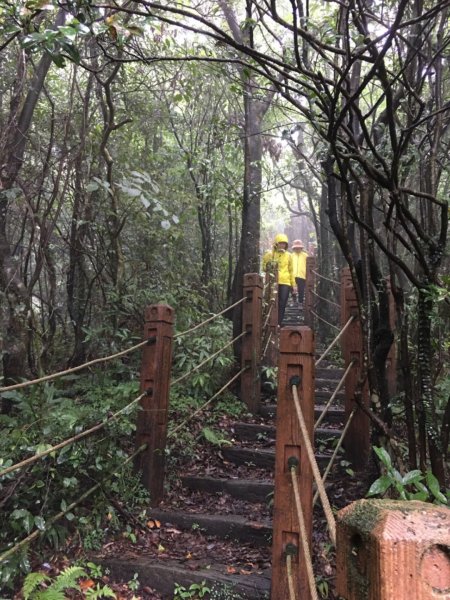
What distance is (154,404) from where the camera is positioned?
3.66 metres

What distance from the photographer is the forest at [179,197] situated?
8.44ft

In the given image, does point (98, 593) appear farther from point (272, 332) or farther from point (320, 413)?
point (272, 332)

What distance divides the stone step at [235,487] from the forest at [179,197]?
1.30 feet

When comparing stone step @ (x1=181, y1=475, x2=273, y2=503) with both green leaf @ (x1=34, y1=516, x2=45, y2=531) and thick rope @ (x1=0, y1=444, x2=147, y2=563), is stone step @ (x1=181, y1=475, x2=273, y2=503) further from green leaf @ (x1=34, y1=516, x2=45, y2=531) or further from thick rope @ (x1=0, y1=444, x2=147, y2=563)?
green leaf @ (x1=34, y1=516, x2=45, y2=531)

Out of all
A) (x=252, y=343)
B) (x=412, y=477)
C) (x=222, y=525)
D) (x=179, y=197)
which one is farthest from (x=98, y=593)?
(x=179, y=197)

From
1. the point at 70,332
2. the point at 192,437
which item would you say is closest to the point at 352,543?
the point at 192,437

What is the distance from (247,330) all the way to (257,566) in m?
2.69

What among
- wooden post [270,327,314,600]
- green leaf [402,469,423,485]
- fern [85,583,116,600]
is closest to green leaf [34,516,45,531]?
fern [85,583,116,600]

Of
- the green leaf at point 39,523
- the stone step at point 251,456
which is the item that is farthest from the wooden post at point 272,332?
the green leaf at point 39,523

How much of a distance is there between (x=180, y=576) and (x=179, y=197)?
5323 millimetres

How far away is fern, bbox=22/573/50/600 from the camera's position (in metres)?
2.46

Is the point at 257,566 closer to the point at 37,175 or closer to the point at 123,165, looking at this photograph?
the point at 37,175

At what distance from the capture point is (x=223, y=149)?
8.83m

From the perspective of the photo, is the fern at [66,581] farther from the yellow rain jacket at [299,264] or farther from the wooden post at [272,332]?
the yellow rain jacket at [299,264]
